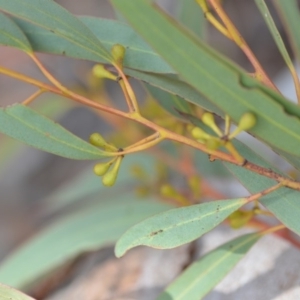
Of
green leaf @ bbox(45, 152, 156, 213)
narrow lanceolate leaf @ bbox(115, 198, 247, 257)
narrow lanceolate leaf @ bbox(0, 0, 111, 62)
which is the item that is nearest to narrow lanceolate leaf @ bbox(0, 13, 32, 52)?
narrow lanceolate leaf @ bbox(0, 0, 111, 62)

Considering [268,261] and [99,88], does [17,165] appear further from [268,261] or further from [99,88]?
[268,261]

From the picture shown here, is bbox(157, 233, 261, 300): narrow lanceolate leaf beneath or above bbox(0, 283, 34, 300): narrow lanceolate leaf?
beneath

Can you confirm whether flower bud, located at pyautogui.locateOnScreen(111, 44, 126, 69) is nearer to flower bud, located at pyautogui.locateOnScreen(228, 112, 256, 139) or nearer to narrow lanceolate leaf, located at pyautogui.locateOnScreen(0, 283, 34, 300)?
flower bud, located at pyautogui.locateOnScreen(228, 112, 256, 139)

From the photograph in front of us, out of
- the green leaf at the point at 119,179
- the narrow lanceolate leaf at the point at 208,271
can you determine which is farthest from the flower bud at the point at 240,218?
the green leaf at the point at 119,179

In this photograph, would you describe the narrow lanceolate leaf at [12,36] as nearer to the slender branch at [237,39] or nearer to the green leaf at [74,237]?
the slender branch at [237,39]

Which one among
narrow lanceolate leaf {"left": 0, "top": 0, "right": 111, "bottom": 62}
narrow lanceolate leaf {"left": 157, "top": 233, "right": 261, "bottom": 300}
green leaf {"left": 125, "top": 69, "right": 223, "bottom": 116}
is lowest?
narrow lanceolate leaf {"left": 157, "top": 233, "right": 261, "bottom": 300}

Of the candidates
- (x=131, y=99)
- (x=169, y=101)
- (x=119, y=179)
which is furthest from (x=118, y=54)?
(x=119, y=179)

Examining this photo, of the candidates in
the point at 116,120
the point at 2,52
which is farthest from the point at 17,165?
the point at 116,120
